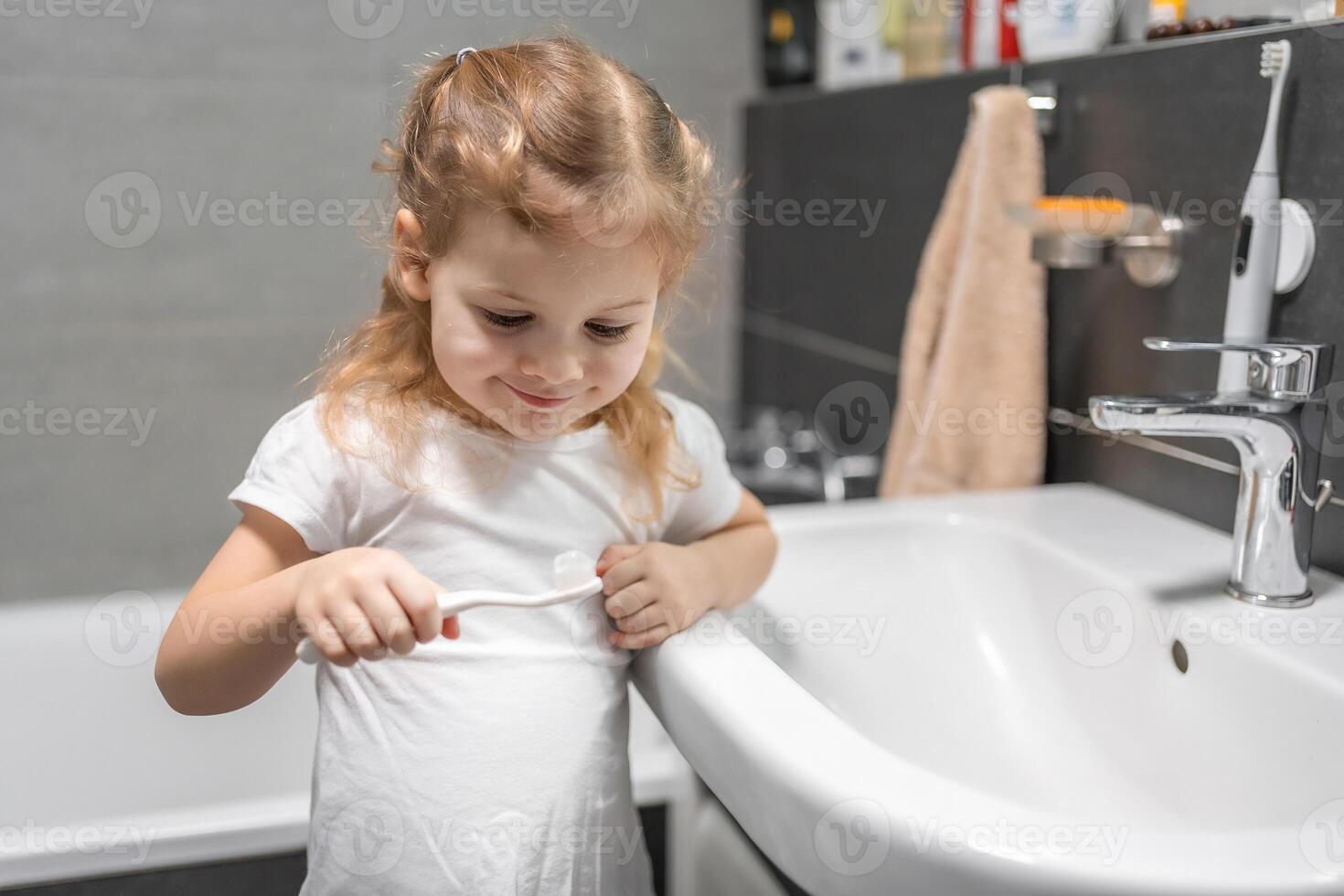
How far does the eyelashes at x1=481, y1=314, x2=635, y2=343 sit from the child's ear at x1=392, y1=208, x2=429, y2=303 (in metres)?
0.07

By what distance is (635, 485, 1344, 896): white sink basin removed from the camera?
51 cm

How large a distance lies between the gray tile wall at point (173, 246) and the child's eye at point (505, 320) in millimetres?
1081

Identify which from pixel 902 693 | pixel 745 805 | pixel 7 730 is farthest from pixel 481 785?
pixel 7 730

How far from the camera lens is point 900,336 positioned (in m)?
1.37

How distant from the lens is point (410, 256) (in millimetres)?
684

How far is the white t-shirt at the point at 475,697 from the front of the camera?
A: 70 cm

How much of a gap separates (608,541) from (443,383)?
0.47 ft
